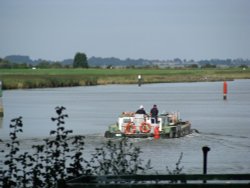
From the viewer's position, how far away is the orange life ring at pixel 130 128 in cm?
4350

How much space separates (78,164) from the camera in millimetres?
15273

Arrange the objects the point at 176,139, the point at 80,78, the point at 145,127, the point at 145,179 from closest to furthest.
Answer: the point at 145,179
the point at 176,139
the point at 145,127
the point at 80,78

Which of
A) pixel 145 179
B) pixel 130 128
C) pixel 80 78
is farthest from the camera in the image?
pixel 80 78

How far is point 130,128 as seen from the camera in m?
43.7

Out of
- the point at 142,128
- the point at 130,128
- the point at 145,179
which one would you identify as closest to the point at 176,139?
the point at 142,128

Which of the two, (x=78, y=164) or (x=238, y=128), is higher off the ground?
(x=78, y=164)

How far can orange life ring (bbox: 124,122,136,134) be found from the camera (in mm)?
43500

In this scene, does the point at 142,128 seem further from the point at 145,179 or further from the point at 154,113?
the point at 145,179

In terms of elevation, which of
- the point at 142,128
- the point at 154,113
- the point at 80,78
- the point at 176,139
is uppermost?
the point at 154,113

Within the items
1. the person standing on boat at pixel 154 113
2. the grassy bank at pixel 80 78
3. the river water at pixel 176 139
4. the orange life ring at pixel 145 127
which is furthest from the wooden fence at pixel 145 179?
the grassy bank at pixel 80 78

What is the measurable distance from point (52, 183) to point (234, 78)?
176 meters

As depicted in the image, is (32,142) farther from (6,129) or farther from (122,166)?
(122,166)

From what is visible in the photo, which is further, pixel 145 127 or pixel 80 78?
pixel 80 78

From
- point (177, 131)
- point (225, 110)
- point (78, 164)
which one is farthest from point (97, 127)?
point (78, 164)
